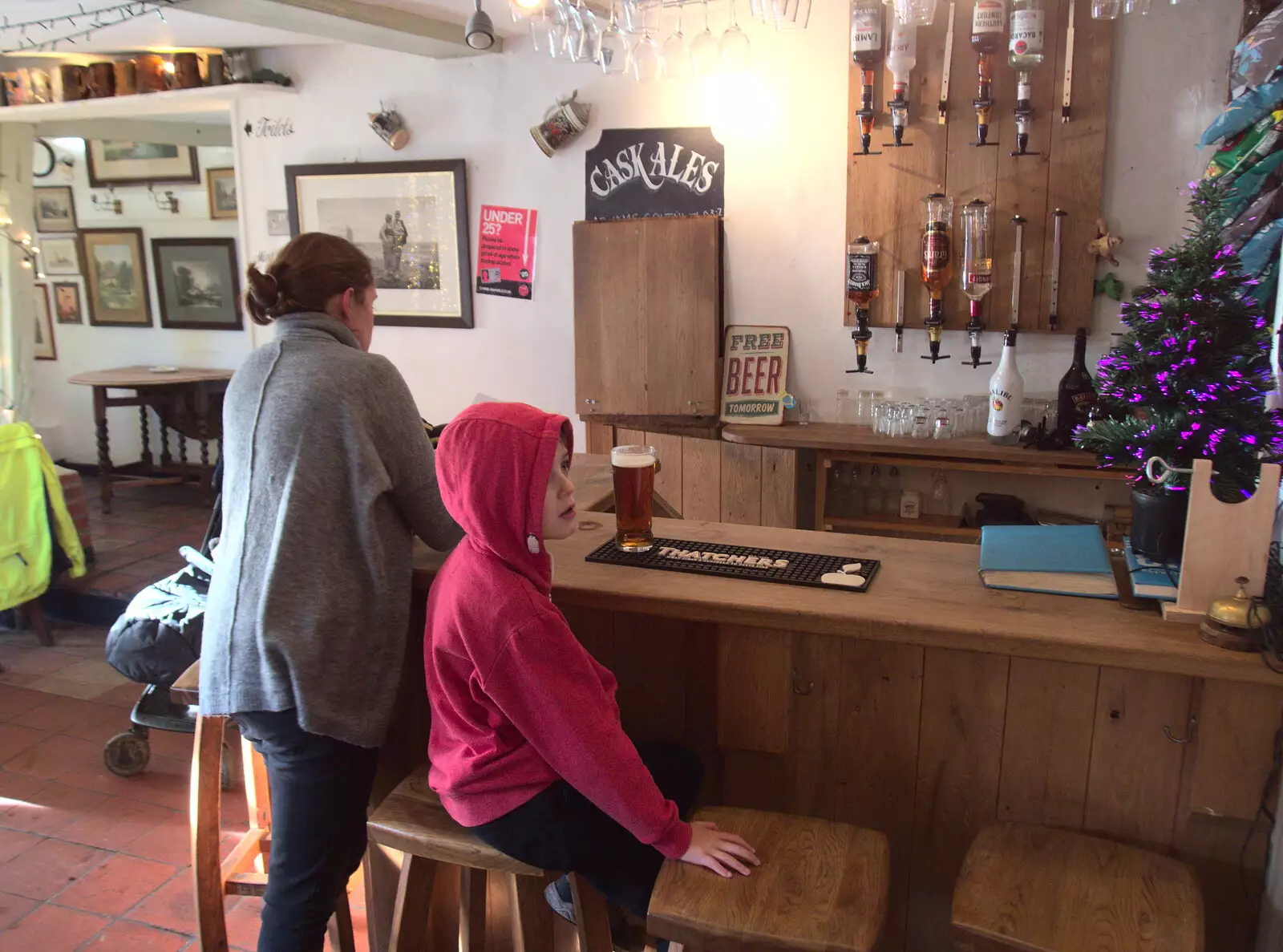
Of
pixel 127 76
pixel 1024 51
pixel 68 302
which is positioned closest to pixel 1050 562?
pixel 1024 51

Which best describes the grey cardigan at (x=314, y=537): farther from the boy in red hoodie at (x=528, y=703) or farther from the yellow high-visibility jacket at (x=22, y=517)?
the yellow high-visibility jacket at (x=22, y=517)

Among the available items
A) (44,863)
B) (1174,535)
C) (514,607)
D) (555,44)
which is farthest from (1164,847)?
(44,863)

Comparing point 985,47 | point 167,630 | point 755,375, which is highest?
point 985,47

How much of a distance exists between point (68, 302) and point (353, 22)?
441 cm

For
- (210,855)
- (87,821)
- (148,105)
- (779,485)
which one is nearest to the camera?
(210,855)

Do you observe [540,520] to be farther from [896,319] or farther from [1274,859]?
[896,319]

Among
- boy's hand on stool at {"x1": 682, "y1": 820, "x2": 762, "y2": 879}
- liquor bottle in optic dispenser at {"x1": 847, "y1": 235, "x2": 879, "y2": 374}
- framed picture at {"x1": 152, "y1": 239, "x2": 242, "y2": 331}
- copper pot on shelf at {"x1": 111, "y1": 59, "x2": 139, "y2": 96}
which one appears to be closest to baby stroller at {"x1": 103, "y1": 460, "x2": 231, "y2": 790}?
boy's hand on stool at {"x1": 682, "y1": 820, "x2": 762, "y2": 879}

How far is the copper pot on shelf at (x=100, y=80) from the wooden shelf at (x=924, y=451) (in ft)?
11.5

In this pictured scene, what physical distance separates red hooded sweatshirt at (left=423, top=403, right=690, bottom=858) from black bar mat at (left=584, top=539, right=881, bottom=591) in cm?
38

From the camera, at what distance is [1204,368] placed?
1.53 m

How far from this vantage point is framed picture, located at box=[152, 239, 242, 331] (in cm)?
651

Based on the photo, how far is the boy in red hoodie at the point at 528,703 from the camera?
1.42m

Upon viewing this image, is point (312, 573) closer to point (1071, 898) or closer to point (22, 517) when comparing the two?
point (1071, 898)

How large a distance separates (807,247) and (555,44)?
1.52m
